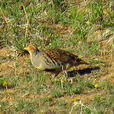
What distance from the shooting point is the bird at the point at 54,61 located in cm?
979

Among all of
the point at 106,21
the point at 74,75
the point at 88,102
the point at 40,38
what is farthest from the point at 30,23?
the point at 88,102

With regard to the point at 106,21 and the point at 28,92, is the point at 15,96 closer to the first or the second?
the point at 28,92

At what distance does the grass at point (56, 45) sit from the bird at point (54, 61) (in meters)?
0.19

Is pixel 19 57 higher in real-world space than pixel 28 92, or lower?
higher

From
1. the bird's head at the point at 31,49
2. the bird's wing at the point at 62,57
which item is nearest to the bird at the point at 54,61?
the bird's wing at the point at 62,57

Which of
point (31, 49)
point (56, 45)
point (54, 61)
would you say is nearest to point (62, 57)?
point (54, 61)

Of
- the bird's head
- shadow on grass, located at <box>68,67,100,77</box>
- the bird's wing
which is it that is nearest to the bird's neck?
the bird's head

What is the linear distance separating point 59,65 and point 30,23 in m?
2.47

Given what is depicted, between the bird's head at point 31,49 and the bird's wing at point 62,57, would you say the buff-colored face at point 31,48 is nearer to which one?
the bird's head at point 31,49

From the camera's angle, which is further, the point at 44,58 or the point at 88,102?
the point at 44,58

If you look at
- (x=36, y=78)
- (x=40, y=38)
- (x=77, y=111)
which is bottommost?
(x=77, y=111)

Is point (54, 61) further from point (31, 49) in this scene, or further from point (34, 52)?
point (31, 49)

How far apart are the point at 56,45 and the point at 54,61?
1.55 m

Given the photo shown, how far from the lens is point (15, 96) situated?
931 cm
